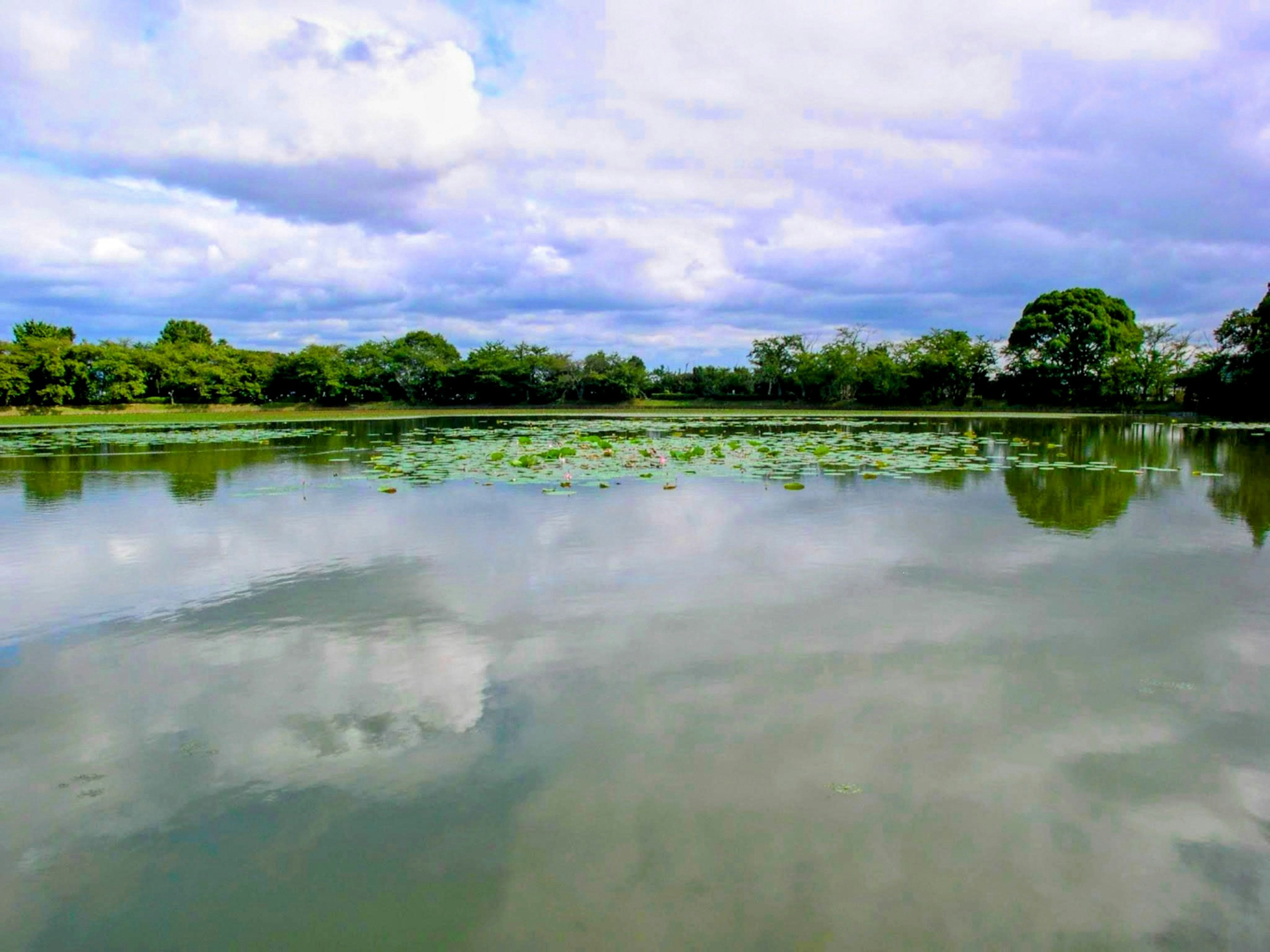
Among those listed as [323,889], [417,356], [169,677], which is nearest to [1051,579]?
[323,889]

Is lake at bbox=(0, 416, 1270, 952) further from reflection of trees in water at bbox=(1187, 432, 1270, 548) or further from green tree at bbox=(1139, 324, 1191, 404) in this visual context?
green tree at bbox=(1139, 324, 1191, 404)

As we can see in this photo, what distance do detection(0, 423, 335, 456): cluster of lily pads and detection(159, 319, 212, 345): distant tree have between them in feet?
136

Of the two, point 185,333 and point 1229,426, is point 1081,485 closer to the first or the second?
point 1229,426

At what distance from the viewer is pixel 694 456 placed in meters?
14.0

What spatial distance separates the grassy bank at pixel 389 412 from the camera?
36.6 metres

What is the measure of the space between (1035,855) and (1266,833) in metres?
0.77

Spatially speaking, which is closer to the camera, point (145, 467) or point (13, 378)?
point (145, 467)

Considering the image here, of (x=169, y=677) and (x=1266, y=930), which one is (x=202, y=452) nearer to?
(x=169, y=677)

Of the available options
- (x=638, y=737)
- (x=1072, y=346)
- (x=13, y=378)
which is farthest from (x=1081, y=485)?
(x=13, y=378)

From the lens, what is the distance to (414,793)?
279 centimetres

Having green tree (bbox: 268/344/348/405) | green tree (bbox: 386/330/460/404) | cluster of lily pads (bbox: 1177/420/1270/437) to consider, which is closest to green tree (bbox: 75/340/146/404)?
green tree (bbox: 268/344/348/405)

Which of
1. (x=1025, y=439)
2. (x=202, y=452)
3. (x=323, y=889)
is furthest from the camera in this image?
(x=1025, y=439)

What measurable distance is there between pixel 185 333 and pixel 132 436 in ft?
170

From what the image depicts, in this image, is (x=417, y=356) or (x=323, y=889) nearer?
(x=323, y=889)
